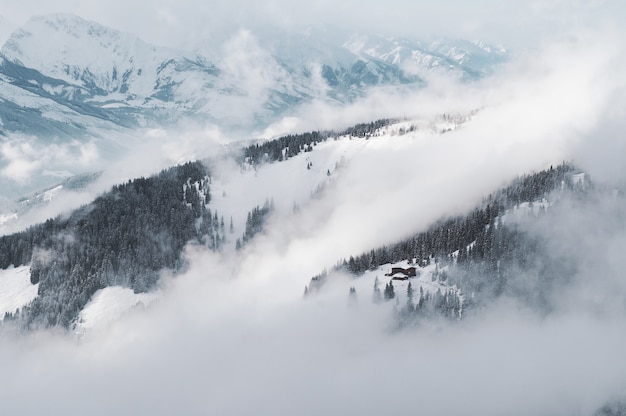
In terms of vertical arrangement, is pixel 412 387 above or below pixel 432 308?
below

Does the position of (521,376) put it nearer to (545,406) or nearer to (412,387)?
(545,406)

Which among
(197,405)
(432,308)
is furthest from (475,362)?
(197,405)

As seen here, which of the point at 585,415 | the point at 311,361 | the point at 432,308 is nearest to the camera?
the point at 585,415

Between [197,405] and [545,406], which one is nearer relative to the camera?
[545,406]

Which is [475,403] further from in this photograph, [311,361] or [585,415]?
[311,361]

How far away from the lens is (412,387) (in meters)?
188

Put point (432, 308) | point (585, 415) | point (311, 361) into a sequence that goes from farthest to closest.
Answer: point (311, 361) → point (432, 308) → point (585, 415)

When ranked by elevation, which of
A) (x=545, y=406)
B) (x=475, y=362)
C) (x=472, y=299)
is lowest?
(x=545, y=406)

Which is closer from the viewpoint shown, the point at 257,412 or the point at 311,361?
the point at 257,412

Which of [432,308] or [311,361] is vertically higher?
[432,308]

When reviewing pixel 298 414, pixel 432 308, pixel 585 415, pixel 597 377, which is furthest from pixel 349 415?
pixel 597 377

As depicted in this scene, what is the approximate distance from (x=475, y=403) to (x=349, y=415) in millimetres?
40128

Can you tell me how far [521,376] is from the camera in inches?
7653

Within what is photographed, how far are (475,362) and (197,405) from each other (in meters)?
95.0
